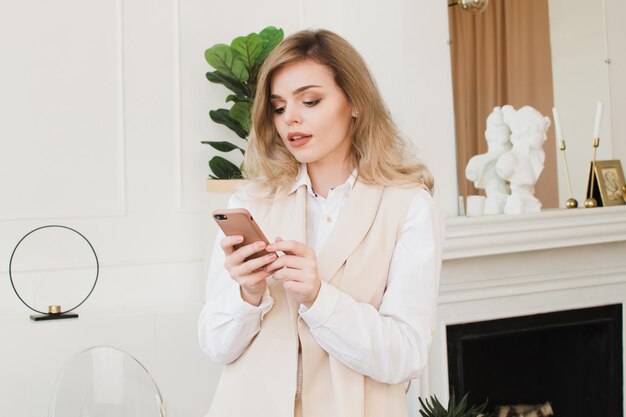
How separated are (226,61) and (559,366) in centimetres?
190

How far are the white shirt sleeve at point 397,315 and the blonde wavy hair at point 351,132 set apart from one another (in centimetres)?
10

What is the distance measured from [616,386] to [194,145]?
1956mm

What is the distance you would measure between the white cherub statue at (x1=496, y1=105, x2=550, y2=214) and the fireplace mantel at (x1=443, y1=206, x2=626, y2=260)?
10 cm

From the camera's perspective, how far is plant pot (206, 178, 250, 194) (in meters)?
2.49

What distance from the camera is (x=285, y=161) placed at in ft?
5.08

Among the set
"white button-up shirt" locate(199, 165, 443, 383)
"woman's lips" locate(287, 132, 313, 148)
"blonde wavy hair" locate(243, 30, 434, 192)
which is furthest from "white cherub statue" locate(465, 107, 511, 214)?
"woman's lips" locate(287, 132, 313, 148)

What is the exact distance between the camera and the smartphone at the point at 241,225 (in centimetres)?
121

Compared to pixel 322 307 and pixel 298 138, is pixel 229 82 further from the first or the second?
pixel 322 307

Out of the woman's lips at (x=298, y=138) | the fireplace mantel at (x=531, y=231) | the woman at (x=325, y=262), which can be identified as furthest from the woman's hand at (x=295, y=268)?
the fireplace mantel at (x=531, y=231)

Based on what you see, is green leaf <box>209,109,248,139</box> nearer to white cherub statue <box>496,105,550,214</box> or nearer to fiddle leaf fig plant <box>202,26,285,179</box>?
fiddle leaf fig plant <box>202,26,285,179</box>

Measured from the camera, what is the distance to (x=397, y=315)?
136cm

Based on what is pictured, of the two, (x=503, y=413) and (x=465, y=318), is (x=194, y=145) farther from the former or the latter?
(x=503, y=413)

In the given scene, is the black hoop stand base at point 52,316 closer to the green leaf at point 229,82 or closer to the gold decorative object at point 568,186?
the green leaf at point 229,82

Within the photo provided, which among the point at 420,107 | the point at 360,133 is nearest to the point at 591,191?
the point at 420,107
